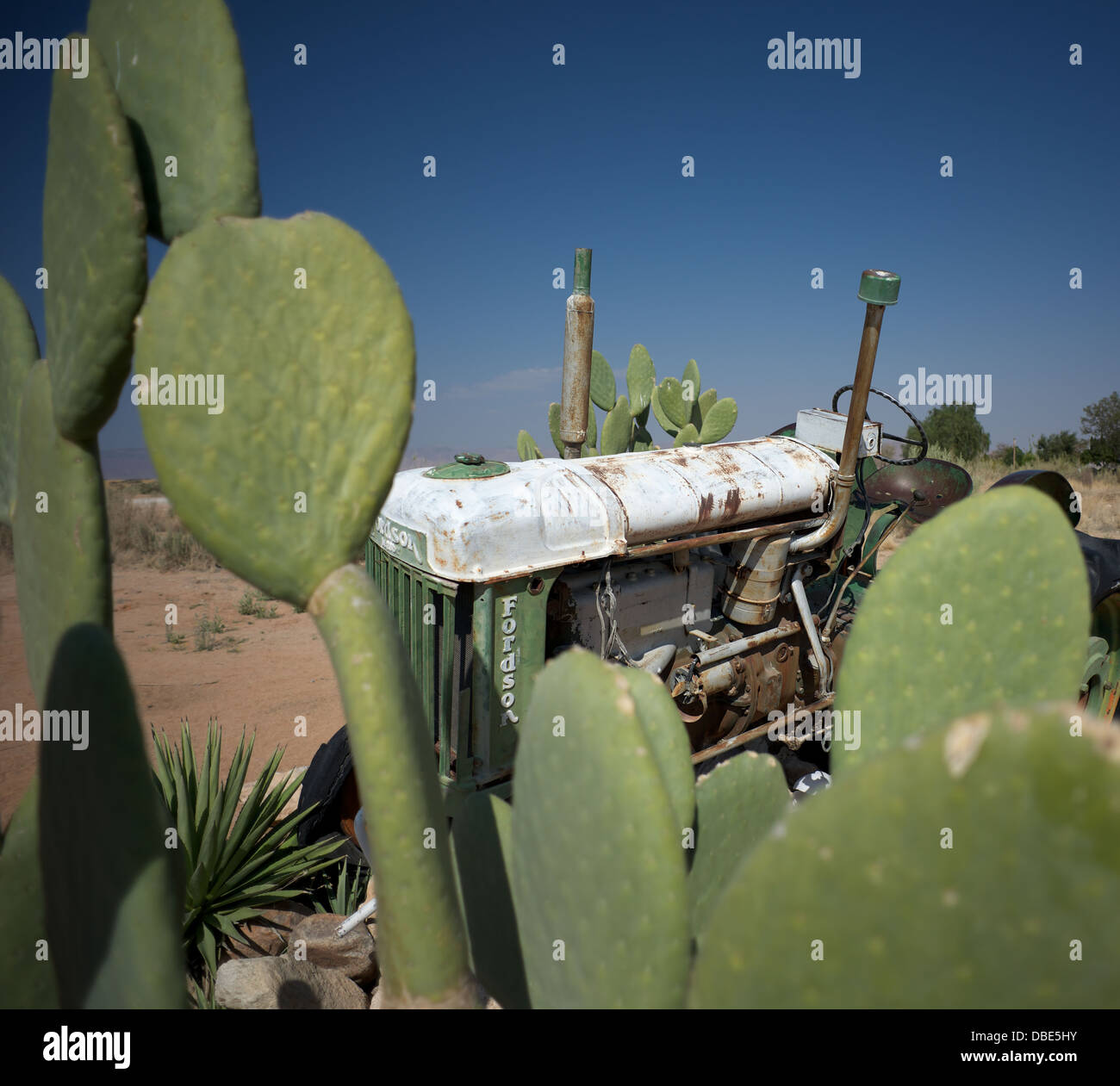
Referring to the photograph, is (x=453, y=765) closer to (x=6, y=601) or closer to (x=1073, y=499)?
(x=1073, y=499)

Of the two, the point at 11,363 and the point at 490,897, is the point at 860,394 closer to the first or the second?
the point at 490,897

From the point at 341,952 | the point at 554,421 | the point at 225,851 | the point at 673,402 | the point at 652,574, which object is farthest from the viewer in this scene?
the point at 554,421

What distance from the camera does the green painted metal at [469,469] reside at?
2.86 meters

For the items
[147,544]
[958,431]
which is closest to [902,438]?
[147,544]

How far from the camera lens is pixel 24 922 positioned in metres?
1.03

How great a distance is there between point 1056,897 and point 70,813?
3.17ft


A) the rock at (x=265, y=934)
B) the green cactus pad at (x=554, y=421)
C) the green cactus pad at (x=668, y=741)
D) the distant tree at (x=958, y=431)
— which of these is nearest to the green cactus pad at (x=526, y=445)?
the green cactus pad at (x=554, y=421)

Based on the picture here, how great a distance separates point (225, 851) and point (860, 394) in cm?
312

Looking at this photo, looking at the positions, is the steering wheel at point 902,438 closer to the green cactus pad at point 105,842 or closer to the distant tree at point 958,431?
the green cactus pad at point 105,842

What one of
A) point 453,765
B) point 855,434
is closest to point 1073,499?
point 855,434

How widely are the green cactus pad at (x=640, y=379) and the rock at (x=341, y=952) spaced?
5.78 meters

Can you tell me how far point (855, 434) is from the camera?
320 cm

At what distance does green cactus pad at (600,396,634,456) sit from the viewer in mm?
6824
